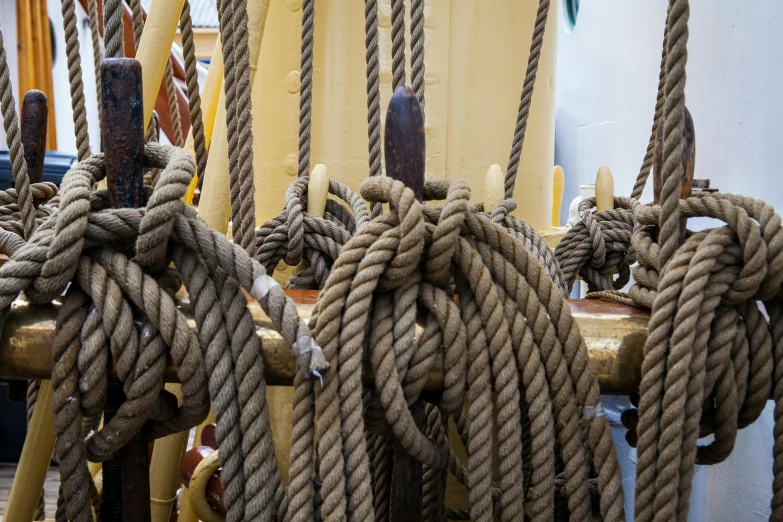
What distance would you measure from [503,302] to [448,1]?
1.19 m

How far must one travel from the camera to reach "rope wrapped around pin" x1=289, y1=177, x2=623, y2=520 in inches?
28.0

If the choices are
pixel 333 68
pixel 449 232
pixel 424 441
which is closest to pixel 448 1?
pixel 333 68

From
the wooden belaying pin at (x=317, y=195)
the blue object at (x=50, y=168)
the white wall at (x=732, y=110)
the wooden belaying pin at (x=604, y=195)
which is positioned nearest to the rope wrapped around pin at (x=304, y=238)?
the wooden belaying pin at (x=317, y=195)

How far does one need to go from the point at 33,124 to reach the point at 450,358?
98cm

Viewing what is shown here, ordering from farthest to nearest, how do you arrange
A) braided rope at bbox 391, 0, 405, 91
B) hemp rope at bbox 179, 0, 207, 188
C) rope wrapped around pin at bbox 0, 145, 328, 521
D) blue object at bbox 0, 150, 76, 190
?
blue object at bbox 0, 150, 76, 190
hemp rope at bbox 179, 0, 207, 188
braided rope at bbox 391, 0, 405, 91
rope wrapped around pin at bbox 0, 145, 328, 521

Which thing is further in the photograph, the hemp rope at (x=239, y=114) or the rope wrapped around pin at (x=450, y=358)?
the hemp rope at (x=239, y=114)

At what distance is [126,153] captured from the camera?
0.76 meters

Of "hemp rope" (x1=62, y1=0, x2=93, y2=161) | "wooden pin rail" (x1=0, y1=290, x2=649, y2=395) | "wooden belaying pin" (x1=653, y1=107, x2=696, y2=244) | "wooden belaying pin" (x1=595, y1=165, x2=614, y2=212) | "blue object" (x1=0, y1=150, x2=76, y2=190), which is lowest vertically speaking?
"blue object" (x1=0, y1=150, x2=76, y2=190)

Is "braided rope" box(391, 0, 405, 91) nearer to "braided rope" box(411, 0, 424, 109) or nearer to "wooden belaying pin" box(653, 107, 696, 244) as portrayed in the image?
"braided rope" box(411, 0, 424, 109)

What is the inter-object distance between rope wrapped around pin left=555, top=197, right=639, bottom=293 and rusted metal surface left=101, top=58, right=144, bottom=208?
38.4 inches

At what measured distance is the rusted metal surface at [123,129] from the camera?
744 mm

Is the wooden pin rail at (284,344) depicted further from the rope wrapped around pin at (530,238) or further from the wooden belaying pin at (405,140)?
the rope wrapped around pin at (530,238)

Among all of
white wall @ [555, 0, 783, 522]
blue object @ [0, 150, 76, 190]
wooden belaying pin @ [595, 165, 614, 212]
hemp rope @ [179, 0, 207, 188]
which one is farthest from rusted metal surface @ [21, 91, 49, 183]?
blue object @ [0, 150, 76, 190]

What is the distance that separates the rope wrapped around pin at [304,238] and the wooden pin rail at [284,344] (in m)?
0.32
